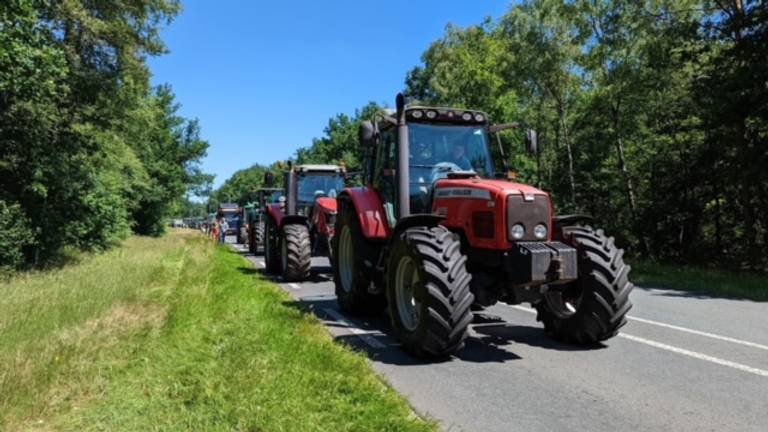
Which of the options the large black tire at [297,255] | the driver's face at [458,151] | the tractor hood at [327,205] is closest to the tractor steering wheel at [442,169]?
the driver's face at [458,151]

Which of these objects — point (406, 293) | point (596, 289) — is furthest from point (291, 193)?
point (596, 289)

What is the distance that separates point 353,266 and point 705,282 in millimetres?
8532

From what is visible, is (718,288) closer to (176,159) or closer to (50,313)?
(50,313)

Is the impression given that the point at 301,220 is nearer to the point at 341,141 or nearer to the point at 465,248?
the point at 465,248

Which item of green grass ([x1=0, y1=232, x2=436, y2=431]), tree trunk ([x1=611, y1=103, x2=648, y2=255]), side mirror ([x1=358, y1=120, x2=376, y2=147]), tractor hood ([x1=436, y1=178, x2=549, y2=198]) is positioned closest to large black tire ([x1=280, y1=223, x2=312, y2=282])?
green grass ([x1=0, y1=232, x2=436, y2=431])

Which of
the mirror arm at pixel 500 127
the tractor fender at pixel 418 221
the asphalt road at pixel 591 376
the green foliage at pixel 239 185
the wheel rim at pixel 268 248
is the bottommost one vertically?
the asphalt road at pixel 591 376

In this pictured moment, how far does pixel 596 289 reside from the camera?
5738 millimetres

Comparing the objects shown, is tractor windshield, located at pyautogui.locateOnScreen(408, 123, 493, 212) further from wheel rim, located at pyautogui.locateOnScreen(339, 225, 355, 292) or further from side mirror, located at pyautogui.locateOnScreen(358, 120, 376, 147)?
wheel rim, located at pyautogui.locateOnScreen(339, 225, 355, 292)

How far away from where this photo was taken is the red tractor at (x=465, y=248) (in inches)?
215

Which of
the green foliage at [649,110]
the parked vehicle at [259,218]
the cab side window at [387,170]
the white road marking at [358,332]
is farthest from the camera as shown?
the parked vehicle at [259,218]

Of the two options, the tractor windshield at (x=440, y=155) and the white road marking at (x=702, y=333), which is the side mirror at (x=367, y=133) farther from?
the white road marking at (x=702, y=333)

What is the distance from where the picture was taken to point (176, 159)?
46062mm

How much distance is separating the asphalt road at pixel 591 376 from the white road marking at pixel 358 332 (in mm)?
23

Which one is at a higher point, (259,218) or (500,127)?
(500,127)
